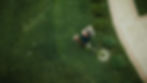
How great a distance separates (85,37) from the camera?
278 inches

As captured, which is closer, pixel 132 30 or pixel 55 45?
pixel 55 45

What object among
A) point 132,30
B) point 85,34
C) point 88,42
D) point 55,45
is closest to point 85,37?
point 85,34

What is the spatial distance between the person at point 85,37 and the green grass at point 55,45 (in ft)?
0.60

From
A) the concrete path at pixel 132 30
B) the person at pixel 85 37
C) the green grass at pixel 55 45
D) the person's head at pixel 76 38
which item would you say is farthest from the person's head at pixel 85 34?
the concrete path at pixel 132 30

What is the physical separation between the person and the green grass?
0.18 m

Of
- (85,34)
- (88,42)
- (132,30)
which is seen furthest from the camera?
Result: (132,30)

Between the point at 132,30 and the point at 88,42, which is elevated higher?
the point at 132,30

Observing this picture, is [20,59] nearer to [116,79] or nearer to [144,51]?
[116,79]

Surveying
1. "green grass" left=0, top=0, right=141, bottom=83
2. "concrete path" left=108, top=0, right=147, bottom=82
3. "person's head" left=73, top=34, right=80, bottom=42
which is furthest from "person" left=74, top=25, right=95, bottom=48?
"concrete path" left=108, top=0, right=147, bottom=82

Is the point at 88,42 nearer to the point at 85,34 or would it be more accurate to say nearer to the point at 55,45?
the point at 85,34

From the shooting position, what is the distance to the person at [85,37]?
7.06m

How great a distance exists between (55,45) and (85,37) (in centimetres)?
100

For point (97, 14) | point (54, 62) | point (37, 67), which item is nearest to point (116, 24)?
point (97, 14)

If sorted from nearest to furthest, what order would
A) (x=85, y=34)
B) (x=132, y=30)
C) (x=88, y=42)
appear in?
(x=85, y=34)
(x=88, y=42)
(x=132, y=30)
